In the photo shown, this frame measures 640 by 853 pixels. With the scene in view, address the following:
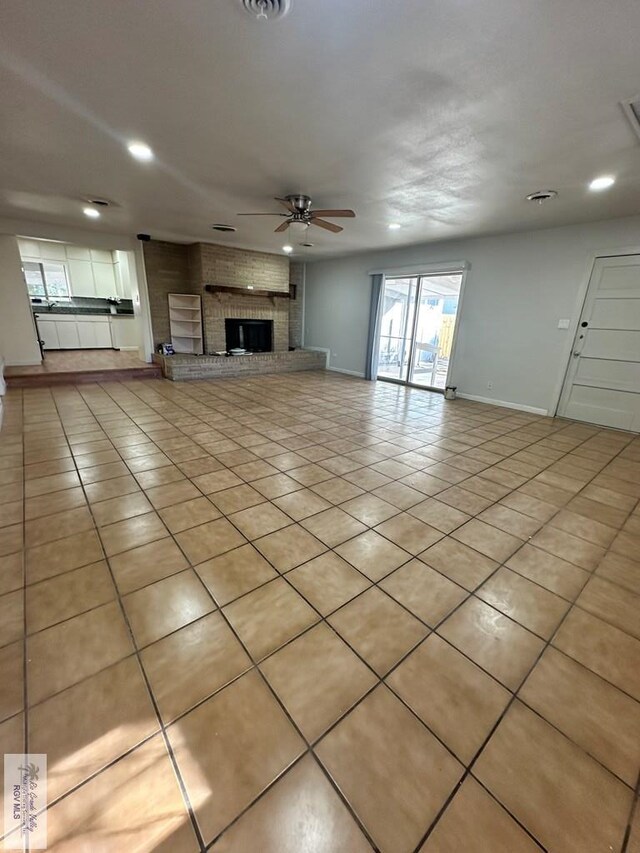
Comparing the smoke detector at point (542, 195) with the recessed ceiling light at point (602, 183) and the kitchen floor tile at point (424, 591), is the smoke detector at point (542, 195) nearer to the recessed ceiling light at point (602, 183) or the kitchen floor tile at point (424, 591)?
the recessed ceiling light at point (602, 183)

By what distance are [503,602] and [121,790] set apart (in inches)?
64.3

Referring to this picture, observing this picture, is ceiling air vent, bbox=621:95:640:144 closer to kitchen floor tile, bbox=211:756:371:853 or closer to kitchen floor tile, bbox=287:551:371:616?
kitchen floor tile, bbox=287:551:371:616

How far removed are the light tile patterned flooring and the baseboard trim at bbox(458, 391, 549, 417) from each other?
205 centimetres

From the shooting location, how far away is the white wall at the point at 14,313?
5.64 metres

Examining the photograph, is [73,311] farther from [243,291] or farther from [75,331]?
[243,291]

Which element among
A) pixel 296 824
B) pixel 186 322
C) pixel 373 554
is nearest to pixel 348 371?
pixel 186 322

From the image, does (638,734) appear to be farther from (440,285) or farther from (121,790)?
(440,285)

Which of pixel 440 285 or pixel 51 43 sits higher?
pixel 51 43

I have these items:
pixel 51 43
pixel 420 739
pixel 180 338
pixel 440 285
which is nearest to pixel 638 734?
pixel 420 739

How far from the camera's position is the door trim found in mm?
4020

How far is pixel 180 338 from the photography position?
699 centimetres

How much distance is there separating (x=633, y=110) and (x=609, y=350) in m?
3.04

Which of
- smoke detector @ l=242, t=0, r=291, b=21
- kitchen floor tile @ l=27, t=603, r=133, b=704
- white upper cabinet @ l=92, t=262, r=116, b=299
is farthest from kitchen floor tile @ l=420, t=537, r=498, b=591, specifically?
white upper cabinet @ l=92, t=262, r=116, b=299

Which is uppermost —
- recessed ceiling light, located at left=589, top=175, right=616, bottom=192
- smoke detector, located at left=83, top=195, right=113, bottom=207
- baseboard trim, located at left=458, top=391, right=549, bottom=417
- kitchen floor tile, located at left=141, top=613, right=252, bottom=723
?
smoke detector, located at left=83, top=195, right=113, bottom=207
